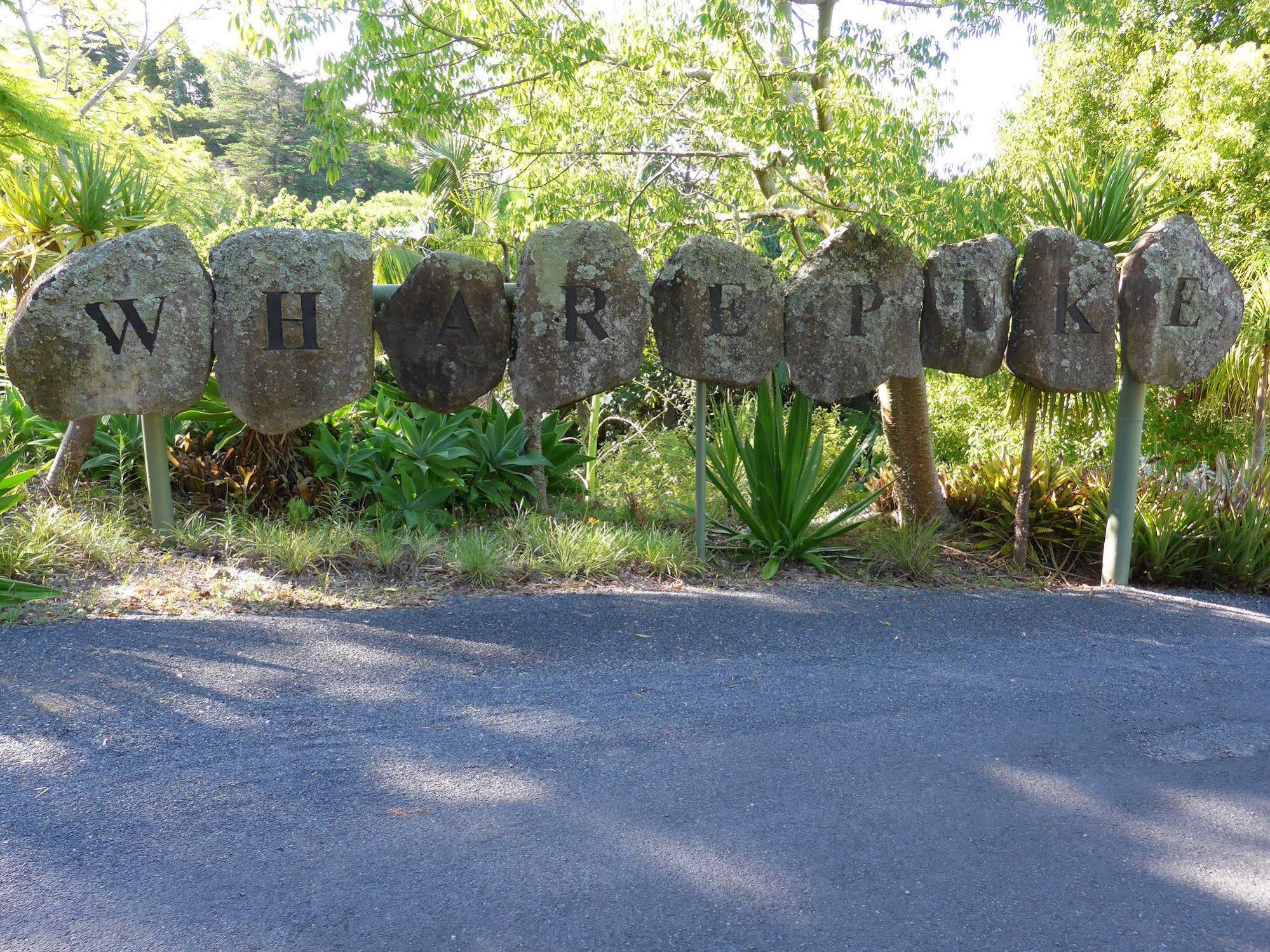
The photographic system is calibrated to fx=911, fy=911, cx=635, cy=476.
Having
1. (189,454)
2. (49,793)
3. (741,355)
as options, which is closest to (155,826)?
(49,793)

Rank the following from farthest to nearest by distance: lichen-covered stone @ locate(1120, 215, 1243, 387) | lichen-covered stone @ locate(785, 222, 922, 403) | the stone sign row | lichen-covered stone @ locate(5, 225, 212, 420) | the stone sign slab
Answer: lichen-covered stone @ locate(1120, 215, 1243, 387) → lichen-covered stone @ locate(785, 222, 922, 403) → the stone sign slab → the stone sign row → lichen-covered stone @ locate(5, 225, 212, 420)

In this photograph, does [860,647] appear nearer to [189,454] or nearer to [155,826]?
[155,826]

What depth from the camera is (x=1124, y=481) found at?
5457 mm

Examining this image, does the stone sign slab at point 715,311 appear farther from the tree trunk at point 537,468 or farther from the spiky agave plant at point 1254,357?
the spiky agave plant at point 1254,357

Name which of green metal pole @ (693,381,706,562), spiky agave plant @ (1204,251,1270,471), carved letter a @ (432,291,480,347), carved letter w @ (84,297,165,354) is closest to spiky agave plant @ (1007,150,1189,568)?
green metal pole @ (693,381,706,562)

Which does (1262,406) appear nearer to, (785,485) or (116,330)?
(785,485)

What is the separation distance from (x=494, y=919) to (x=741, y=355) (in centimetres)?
340

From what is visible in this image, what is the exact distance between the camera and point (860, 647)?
13.7 feet

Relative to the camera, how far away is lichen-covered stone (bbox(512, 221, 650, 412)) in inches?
184

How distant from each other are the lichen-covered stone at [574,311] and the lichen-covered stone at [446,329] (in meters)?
0.14

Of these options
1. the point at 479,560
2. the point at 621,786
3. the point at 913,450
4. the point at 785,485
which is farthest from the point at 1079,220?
the point at 621,786

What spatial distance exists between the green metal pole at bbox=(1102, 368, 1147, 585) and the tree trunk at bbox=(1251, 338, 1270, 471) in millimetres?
3004

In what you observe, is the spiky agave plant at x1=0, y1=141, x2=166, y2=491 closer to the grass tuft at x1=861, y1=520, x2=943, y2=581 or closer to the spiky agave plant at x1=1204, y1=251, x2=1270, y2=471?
the grass tuft at x1=861, y1=520, x2=943, y2=581

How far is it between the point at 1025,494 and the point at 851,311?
1761 mm
